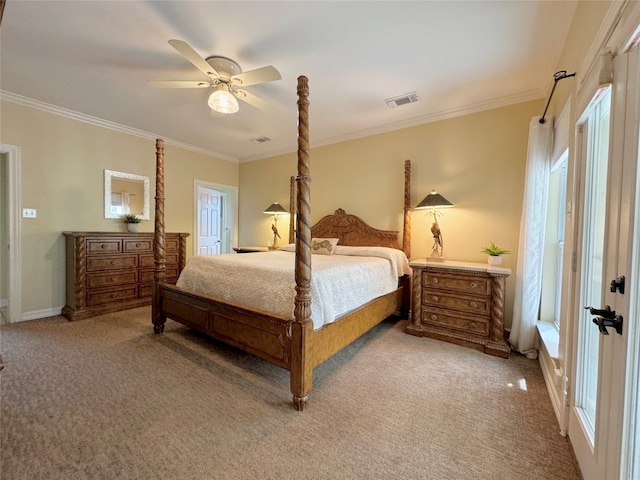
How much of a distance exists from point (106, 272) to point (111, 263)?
0.44ft

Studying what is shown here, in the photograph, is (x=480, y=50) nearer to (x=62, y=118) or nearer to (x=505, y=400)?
(x=505, y=400)

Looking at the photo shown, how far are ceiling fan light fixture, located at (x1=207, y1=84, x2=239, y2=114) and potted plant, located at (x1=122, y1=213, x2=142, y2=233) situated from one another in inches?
107

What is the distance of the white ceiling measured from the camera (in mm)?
1957

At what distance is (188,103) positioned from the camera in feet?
11.1

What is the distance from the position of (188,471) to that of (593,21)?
3.27 meters

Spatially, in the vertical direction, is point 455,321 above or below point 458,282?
below

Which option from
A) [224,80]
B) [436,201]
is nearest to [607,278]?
[436,201]

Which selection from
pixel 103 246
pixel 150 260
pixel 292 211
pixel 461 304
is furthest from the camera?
pixel 292 211

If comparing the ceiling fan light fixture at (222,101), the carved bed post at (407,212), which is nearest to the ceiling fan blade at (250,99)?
the ceiling fan light fixture at (222,101)

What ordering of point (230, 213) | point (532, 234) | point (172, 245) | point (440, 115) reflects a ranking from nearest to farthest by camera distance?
1. point (532, 234)
2. point (440, 115)
3. point (172, 245)
4. point (230, 213)

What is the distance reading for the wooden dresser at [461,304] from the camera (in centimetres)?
270

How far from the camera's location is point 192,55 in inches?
80.7

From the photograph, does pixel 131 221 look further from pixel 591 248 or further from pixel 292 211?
pixel 591 248

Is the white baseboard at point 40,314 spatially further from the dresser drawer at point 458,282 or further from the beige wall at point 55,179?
the dresser drawer at point 458,282
